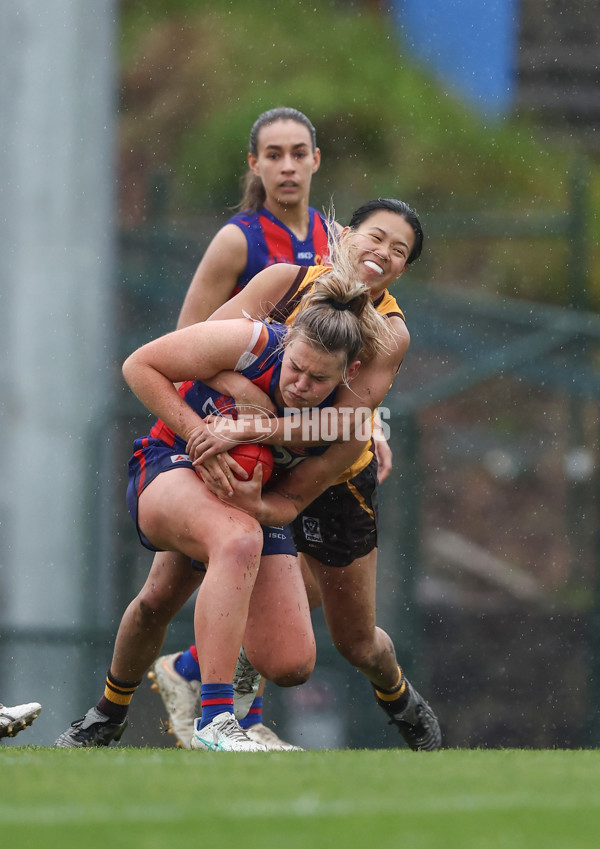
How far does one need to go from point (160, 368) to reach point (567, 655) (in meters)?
3.67

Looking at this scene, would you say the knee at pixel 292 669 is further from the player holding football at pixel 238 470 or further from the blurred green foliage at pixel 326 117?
the blurred green foliage at pixel 326 117

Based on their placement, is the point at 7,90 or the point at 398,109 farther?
the point at 398,109

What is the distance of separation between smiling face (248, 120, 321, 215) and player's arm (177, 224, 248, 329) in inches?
8.0

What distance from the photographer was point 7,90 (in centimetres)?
828

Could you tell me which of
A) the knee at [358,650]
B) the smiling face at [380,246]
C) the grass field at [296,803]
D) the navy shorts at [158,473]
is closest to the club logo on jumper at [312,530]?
the navy shorts at [158,473]

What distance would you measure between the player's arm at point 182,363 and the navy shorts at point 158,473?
4.6 inches

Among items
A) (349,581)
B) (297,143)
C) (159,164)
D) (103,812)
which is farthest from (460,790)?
(159,164)

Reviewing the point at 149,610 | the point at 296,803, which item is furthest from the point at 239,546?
the point at 296,803

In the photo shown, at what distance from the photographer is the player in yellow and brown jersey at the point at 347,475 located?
4.19m

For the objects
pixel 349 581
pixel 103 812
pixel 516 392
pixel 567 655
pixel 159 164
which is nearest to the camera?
pixel 103 812

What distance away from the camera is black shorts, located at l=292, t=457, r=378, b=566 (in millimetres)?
4734

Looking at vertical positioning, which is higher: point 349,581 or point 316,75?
point 316,75

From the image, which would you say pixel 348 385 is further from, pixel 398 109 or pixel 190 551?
pixel 398 109

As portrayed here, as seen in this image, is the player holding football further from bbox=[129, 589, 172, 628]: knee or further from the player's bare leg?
the player's bare leg
